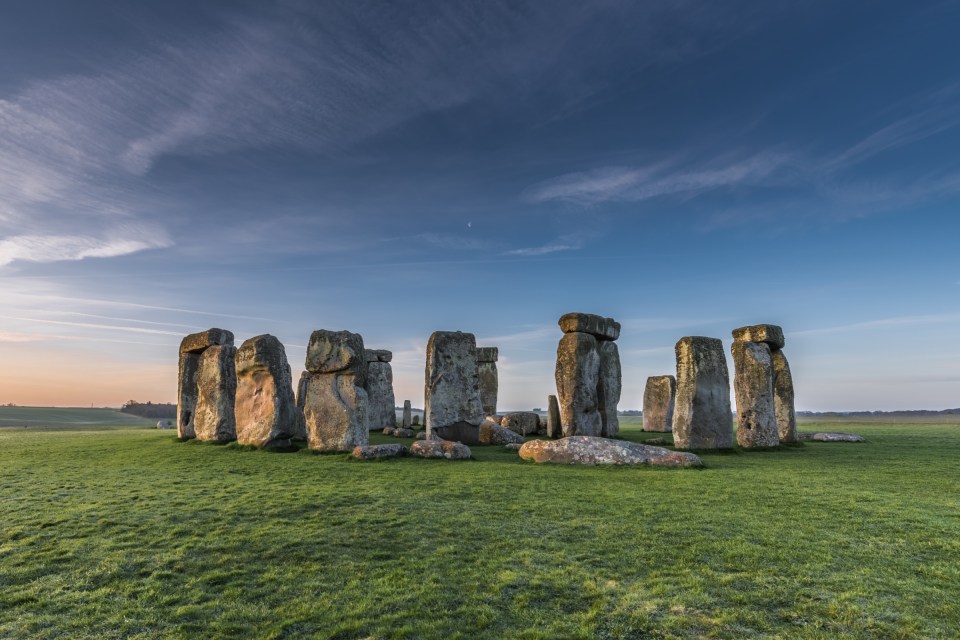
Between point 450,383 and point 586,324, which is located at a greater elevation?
point 586,324

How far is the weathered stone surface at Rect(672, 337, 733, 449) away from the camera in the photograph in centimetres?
1483

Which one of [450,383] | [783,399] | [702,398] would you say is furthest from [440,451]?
[783,399]

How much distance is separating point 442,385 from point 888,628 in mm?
14240

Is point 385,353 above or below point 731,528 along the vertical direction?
above

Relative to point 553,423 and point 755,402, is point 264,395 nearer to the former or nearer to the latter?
point 553,423

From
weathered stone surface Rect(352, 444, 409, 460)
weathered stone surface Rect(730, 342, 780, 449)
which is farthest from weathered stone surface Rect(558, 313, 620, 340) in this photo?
weathered stone surface Rect(352, 444, 409, 460)

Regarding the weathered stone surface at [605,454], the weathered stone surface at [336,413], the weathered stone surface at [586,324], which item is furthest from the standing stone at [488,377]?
the weathered stone surface at [605,454]

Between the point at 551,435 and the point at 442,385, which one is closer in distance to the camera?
the point at 442,385

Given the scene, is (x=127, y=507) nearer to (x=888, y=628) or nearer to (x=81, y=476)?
(x=81, y=476)

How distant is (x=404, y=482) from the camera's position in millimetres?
9219

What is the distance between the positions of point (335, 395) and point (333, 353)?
1079 millimetres

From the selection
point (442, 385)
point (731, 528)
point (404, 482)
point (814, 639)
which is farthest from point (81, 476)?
point (814, 639)

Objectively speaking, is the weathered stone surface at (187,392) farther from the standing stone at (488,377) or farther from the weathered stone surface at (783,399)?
the weathered stone surface at (783,399)

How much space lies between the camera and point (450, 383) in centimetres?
1752
